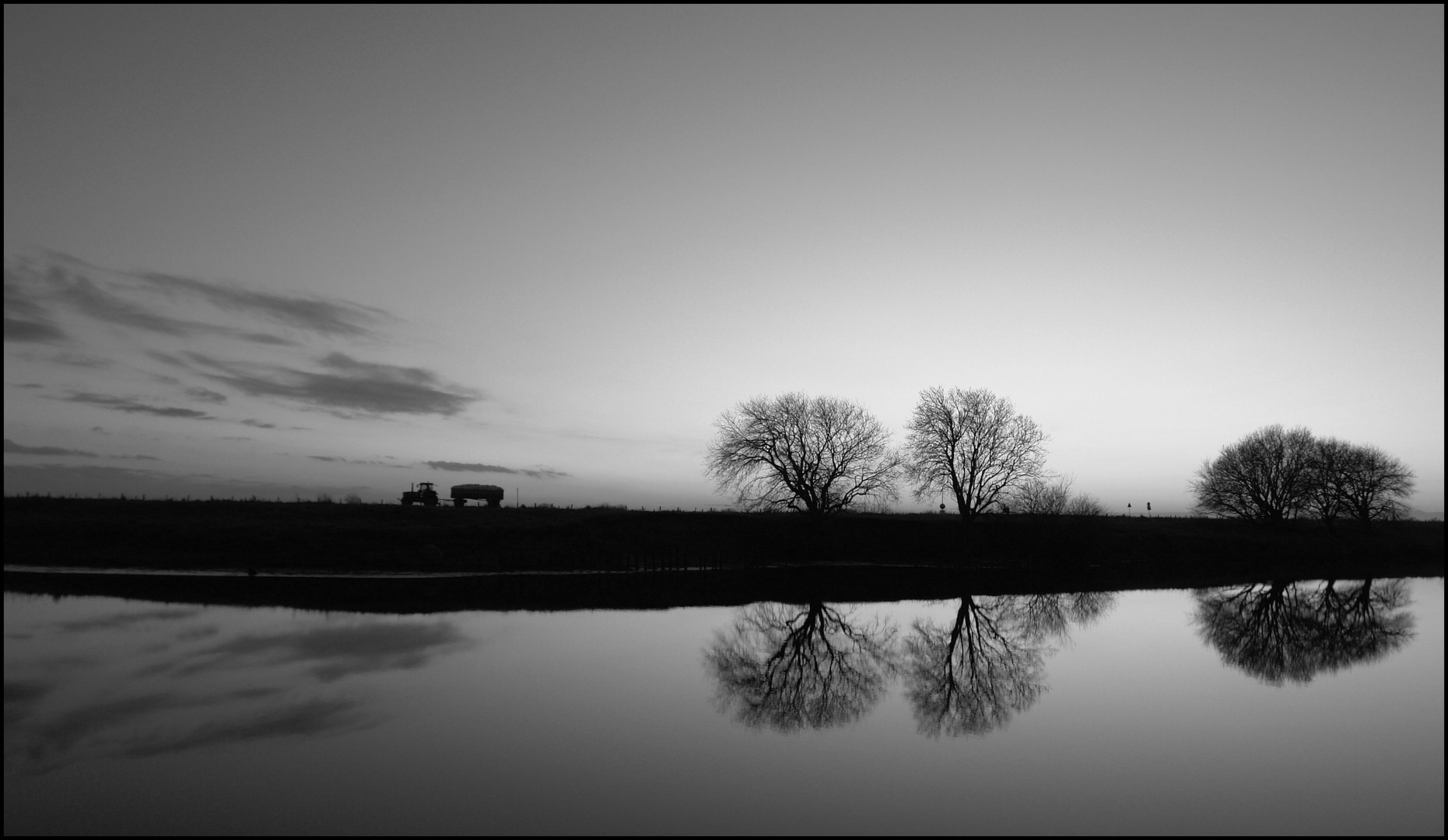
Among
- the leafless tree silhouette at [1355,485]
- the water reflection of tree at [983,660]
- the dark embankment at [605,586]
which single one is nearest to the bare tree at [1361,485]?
the leafless tree silhouette at [1355,485]

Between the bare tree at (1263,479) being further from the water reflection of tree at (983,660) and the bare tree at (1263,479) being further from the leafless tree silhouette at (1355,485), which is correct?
the water reflection of tree at (983,660)

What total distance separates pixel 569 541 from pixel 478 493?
27517mm

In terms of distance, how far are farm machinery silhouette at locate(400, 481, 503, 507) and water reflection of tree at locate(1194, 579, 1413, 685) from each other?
56699 mm

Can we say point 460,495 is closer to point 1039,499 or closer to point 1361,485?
point 1039,499

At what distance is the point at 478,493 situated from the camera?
76875 mm

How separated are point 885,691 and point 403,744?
1071 cm

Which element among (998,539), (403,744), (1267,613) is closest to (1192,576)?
(998,539)

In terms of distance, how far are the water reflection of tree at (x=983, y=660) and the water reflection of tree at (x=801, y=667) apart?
106cm

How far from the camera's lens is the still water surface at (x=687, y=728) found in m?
11.2

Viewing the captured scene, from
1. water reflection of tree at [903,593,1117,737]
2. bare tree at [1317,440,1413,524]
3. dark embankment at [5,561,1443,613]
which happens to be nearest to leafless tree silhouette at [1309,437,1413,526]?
bare tree at [1317,440,1413,524]

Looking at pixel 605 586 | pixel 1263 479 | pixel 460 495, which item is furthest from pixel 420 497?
pixel 1263 479

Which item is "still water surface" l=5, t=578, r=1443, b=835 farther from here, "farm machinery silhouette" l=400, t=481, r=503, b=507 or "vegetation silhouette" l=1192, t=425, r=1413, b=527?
"vegetation silhouette" l=1192, t=425, r=1413, b=527

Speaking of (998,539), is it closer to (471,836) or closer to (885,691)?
(885,691)

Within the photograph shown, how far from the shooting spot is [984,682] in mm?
20078
